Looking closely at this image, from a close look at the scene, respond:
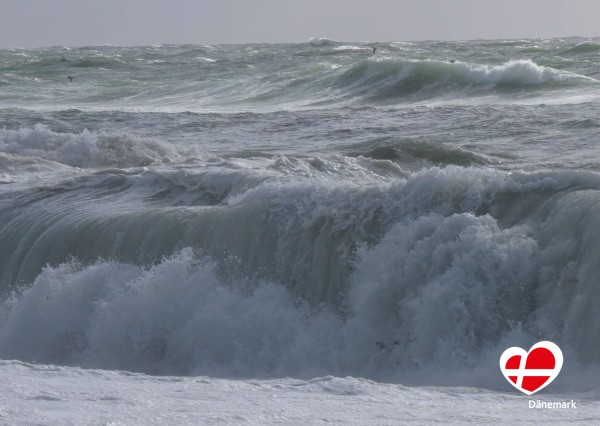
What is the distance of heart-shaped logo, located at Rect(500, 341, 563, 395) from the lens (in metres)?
5.48

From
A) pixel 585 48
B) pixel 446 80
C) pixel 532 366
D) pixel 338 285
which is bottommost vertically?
pixel 532 366

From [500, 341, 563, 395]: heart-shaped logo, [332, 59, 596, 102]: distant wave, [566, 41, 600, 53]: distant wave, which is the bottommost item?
[500, 341, 563, 395]: heart-shaped logo

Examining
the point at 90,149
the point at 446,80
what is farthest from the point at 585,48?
the point at 90,149

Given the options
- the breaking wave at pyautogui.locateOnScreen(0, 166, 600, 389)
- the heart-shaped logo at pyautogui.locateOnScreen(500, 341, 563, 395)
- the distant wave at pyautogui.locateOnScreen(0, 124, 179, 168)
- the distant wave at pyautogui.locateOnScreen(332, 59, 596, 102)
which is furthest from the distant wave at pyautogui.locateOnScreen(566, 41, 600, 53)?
the heart-shaped logo at pyautogui.locateOnScreen(500, 341, 563, 395)

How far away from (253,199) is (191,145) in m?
7.00

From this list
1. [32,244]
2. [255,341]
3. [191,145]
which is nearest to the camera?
[255,341]

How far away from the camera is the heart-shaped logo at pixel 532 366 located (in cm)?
548

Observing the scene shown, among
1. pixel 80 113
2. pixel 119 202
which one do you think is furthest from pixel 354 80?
pixel 119 202

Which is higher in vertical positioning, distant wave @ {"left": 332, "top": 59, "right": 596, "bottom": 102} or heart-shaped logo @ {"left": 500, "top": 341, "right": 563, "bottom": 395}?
distant wave @ {"left": 332, "top": 59, "right": 596, "bottom": 102}

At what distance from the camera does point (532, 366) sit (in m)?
5.93

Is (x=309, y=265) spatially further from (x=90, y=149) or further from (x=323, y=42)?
(x=323, y=42)

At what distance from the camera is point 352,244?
7312 mm

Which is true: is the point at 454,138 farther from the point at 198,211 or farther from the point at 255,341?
the point at 255,341

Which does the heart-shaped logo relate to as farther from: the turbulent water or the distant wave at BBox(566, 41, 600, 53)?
the distant wave at BBox(566, 41, 600, 53)
